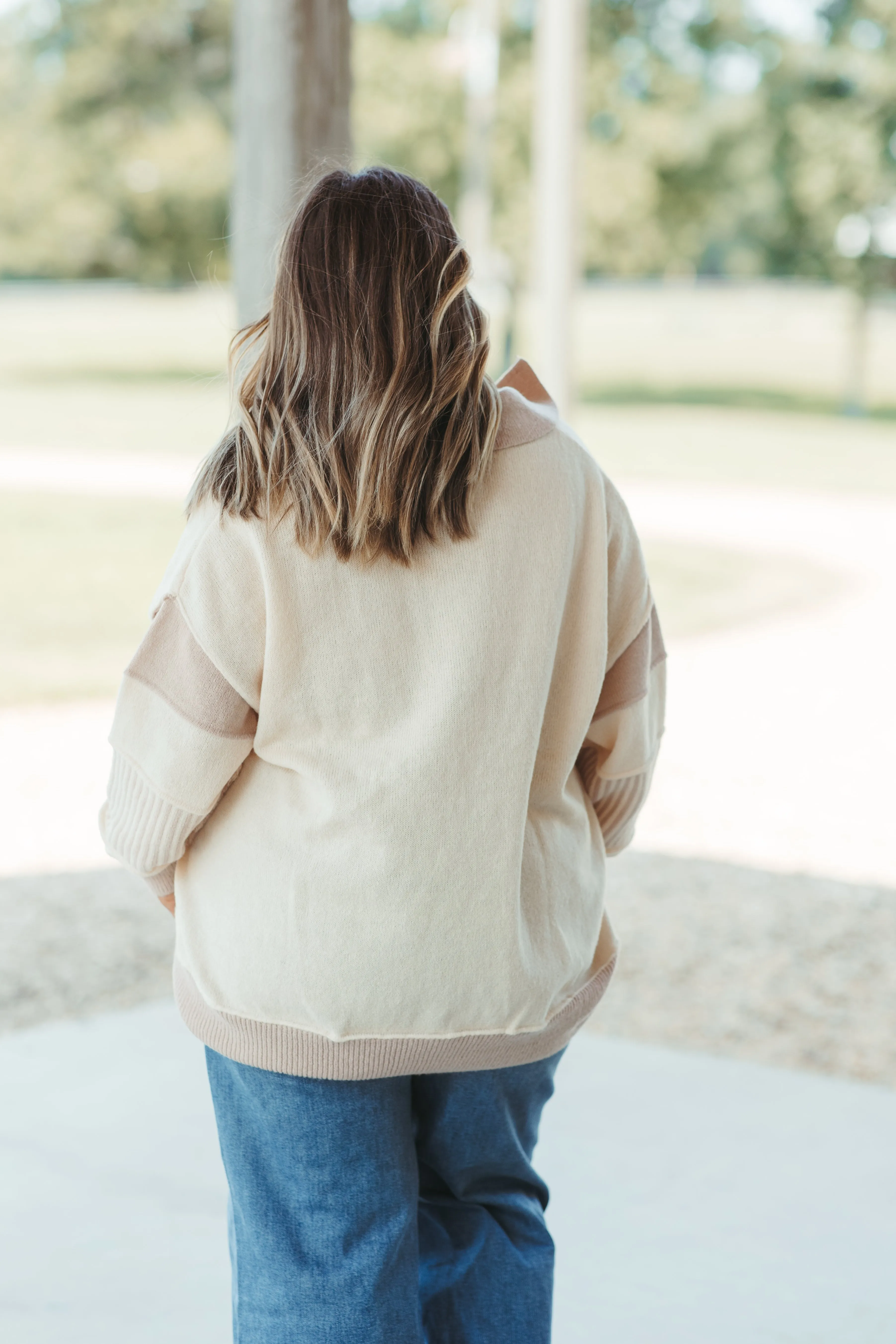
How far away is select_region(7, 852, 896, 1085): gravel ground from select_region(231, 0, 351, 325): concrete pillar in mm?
1738

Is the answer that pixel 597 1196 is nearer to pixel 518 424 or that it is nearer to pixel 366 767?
pixel 366 767

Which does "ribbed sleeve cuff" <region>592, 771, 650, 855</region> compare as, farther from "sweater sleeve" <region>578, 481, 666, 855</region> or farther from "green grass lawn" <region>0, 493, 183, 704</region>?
"green grass lawn" <region>0, 493, 183, 704</region>

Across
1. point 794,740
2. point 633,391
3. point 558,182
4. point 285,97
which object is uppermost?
point 285,97

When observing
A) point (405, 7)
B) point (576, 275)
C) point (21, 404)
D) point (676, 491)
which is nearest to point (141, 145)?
point (405, 7)

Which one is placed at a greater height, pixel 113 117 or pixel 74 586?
pixel 113 117

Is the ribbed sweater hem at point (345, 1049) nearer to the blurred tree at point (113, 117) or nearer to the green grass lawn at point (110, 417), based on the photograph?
the green grass lawn at point (110, 417)

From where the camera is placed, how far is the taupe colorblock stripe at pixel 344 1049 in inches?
58.5

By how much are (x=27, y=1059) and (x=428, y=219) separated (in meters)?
A: 2.30

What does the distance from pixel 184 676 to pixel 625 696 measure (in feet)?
1.70

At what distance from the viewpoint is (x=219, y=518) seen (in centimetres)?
141

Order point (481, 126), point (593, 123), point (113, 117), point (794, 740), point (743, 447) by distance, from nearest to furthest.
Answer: point (794, 740)
point (743, 447)
point (481, 126)
point (593, 123)
point (113, 117)

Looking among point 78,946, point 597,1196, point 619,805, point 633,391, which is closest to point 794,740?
point 78,946

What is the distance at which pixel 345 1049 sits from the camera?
4.86 feet

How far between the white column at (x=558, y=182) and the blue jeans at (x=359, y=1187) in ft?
14.3
